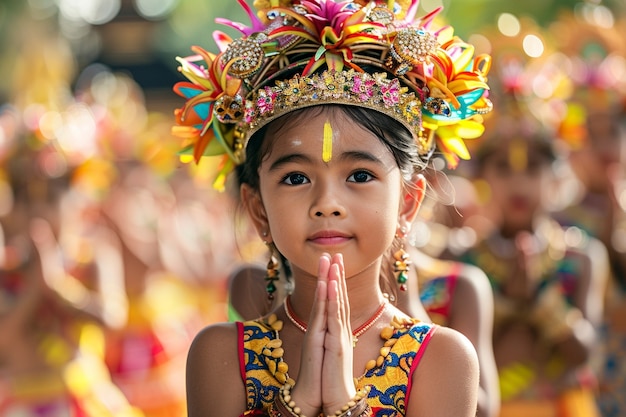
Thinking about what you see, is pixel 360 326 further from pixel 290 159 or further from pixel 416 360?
pixel 290 159

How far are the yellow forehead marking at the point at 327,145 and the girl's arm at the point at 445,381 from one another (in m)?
0.57

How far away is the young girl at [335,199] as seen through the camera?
8.70 feet

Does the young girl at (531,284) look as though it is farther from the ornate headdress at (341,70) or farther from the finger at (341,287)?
the finger at (341,287)

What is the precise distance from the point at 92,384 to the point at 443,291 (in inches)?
132

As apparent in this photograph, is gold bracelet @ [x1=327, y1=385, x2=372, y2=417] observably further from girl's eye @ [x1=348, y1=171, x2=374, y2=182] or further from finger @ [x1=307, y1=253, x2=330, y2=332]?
girl's eye @ [x1=348, y1=171, x2=374, y2=182]

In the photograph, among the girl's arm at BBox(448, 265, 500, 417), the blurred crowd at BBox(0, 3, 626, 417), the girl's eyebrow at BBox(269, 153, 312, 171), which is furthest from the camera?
the blurred crowd at BBox(0, 3, 626, 417)

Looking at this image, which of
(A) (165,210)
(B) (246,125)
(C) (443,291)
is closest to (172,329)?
(A) (165,210)

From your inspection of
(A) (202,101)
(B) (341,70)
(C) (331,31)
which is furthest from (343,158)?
(A) (202,101)

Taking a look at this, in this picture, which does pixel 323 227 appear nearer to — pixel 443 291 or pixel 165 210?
pixel 443 291

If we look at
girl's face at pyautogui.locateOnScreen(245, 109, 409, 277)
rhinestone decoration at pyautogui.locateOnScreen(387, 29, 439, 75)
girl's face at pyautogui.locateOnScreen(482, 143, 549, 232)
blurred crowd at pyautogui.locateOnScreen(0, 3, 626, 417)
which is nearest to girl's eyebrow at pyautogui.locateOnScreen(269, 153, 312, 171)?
girl's face at pyautogui.locateOnScreen(245, 109, 409, 277)

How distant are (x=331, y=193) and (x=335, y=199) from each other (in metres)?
0.02

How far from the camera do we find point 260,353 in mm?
2846

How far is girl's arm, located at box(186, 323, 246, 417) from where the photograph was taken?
2.79 meters

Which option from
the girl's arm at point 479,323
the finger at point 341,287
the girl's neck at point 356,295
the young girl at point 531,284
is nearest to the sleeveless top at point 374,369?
the girl's neck at point 356,295
